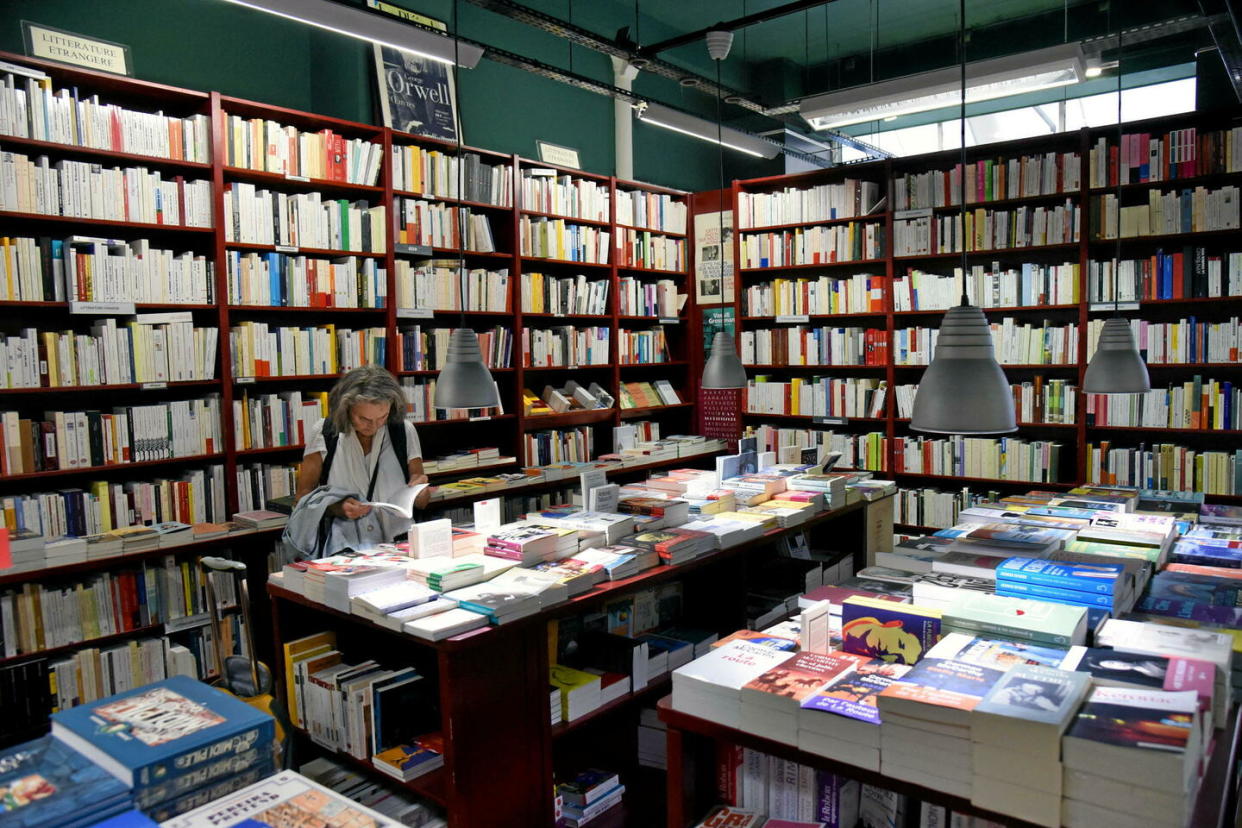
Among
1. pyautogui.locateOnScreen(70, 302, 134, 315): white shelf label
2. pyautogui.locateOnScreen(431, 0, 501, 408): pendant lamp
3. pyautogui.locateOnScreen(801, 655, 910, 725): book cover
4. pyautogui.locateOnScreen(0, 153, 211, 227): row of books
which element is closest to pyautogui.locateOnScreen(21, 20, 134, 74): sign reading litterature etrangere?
pyautogui.locateOnScreen(0, 153, 211, 227): row of books

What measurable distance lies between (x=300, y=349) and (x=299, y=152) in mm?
1061

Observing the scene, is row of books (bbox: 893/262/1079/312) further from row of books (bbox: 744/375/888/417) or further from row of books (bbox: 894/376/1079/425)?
row of books (bbox: 744/375/888/417)

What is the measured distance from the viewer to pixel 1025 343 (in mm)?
5332

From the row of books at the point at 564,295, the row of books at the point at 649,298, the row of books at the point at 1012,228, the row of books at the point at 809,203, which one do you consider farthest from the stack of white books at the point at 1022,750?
the row of books at the point at 649,298

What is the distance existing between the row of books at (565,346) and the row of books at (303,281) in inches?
47.8

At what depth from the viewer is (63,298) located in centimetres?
366

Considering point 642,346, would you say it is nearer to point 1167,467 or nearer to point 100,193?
point 1167,467

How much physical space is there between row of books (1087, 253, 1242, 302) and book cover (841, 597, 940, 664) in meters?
3.42

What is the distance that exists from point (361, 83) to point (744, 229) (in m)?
3.10

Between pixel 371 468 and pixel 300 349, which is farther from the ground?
pixel 300 349

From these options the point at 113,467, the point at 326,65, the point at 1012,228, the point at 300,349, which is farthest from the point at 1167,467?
the point at 113,467

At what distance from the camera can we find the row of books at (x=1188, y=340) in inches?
184

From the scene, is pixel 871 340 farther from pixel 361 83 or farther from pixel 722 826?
pixel 722 826

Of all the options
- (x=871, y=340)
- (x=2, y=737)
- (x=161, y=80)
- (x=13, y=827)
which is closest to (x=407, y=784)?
(x=13, y=827)
